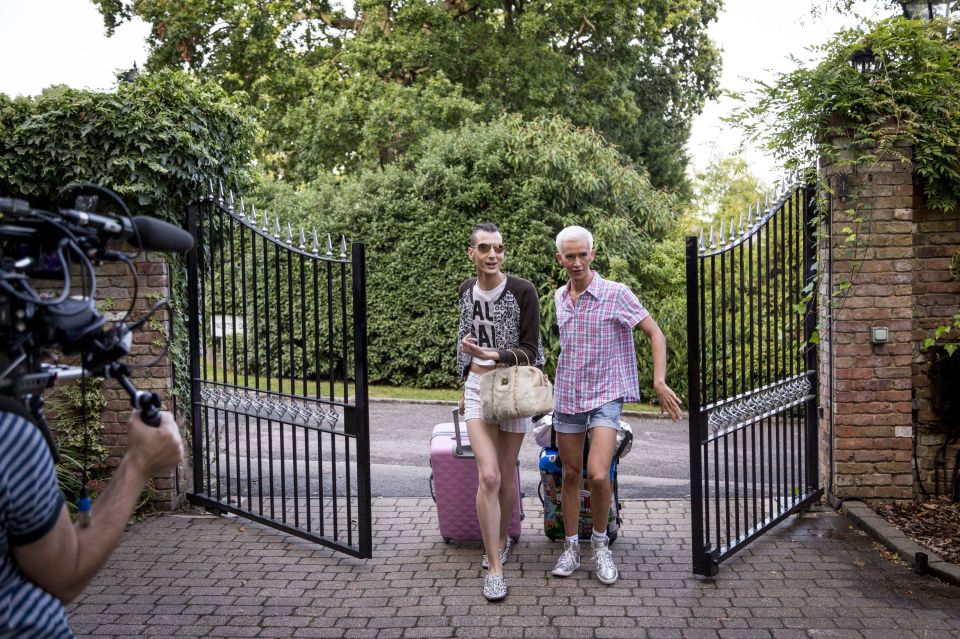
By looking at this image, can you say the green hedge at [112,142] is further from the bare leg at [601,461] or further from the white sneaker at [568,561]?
the white sneaker at [568,561]

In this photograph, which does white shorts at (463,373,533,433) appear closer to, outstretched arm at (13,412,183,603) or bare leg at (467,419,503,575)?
bare leg at (467,419,503,575)

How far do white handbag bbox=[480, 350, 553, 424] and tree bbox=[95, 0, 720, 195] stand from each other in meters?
14.6

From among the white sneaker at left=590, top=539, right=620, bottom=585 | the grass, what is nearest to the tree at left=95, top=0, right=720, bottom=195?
the grass

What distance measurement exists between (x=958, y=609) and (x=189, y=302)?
537 cm

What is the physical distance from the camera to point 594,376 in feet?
16.8

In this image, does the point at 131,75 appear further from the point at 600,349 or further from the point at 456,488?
the point at 600,349

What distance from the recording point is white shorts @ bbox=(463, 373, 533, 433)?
16.5 feet

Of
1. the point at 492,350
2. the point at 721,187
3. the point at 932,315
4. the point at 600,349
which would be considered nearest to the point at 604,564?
the point at 600,349

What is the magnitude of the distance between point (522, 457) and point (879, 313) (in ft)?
12.8

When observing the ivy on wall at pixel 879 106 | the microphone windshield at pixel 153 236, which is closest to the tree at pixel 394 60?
the ivy on wall at pixel 879 106

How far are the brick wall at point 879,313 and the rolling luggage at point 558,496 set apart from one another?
1.85 m

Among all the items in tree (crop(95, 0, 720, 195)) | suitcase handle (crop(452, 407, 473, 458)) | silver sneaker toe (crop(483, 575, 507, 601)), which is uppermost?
tree (crop(95, 0, 720, 195))

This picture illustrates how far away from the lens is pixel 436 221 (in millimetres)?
13367

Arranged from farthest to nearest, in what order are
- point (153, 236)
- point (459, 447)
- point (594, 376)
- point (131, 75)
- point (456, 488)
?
point (131, 75)
point (456, 488)
point (459, 447)
point (594, 376)
point (153, 236)
